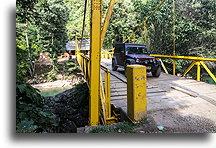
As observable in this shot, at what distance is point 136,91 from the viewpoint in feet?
7.43

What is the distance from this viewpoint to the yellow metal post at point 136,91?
7.37 feet

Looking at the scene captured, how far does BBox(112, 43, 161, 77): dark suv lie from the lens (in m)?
5.32

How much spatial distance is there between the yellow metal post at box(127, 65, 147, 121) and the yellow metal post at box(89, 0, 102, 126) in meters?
0.64

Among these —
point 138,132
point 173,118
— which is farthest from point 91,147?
point 173,118

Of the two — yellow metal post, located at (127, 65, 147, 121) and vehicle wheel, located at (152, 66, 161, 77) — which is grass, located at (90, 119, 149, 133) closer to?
yellow metal post, located at (127, 65, 147, 121)

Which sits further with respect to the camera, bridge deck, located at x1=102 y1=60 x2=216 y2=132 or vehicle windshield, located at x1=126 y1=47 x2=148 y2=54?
vehicle windshield, located at x1=126 y1=47 x2=148 y2=54

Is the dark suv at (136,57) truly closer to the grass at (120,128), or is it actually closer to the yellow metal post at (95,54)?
the yellow metal post at (95,54)

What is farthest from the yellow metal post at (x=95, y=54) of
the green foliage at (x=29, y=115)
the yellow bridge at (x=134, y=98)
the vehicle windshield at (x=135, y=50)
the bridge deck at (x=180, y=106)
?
the vehicle windshield at (x=135, y=50)

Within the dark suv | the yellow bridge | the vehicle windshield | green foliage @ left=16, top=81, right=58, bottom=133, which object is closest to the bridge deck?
the yellow bridge

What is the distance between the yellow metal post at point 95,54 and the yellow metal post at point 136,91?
0.64m

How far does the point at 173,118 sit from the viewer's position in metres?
2.60

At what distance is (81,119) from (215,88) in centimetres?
476

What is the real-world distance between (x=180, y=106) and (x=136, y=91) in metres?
1.37

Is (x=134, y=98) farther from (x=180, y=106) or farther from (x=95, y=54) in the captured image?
(x=180, y=106)
